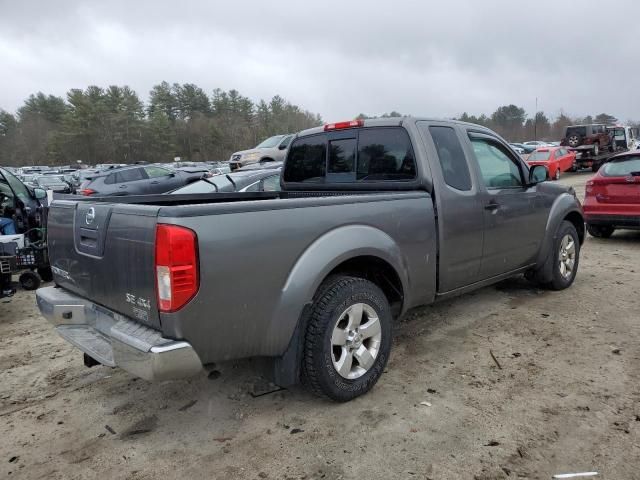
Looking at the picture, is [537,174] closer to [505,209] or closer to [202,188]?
[505,209]

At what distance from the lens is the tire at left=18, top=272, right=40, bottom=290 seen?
6.82 m

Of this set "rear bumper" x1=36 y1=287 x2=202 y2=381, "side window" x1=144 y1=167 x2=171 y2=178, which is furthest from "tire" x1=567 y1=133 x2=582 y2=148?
"rear bumper" x1=36 y1=287 x2=202 y2=381

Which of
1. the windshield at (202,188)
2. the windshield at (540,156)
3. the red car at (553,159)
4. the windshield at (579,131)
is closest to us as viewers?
the windshield at (202,188)

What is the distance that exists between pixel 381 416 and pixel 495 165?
270cm

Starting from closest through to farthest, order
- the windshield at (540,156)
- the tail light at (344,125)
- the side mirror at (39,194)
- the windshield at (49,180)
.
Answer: the tail light at (344,125) < the side mirror at (39,194) < the windshield at (540,156) < the windshield at (49,180)

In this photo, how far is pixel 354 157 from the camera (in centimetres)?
425

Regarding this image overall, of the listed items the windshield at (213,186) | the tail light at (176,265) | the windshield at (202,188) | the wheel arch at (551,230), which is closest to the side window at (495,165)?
the wheel arch at (551,230)

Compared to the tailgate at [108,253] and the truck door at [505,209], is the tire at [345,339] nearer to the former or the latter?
the tailgate at [108,253]

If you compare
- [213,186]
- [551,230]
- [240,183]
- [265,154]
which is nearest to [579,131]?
[265,154]

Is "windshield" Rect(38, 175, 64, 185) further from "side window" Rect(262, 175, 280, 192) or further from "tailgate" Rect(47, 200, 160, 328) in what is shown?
"tailgate" Rect(47, 200, 160, 328)

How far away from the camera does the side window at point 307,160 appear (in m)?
4.55

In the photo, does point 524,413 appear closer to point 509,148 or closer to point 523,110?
point 509,148

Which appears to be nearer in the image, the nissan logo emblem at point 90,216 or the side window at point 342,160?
the nissan logo emblem at point 90,216

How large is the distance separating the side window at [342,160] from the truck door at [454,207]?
2.18 ft
